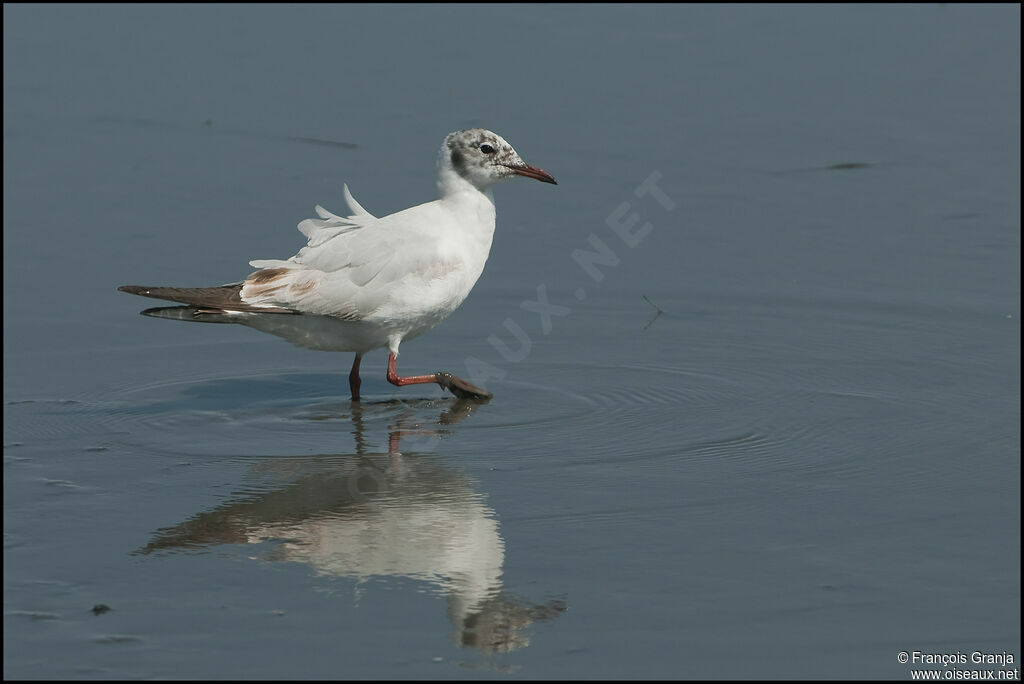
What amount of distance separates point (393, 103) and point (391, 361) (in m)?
4.90

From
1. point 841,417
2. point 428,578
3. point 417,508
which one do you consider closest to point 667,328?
point 841,417

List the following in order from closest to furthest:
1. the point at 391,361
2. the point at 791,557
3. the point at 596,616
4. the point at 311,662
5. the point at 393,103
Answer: the point at 311,662 → the point at 596,616 → the point at 791,557 → the point at 391,361 → the point at 393,103

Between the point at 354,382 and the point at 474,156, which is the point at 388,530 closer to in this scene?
the point at 354,382

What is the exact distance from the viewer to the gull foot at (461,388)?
8047 mm

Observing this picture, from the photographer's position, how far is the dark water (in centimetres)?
539

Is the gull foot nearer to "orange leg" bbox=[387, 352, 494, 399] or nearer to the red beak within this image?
"orange leg" bbox=[387, 352, 494, 399]

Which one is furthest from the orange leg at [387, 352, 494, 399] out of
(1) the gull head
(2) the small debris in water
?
(2) the small debris in water

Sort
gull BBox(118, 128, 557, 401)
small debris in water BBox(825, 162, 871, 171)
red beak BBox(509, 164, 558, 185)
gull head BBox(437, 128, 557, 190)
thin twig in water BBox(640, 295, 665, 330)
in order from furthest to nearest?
1. small debris in water BBox(825, 162, 871, 171)
2. thin twig in water BBox(640, 295, 665, 330)
3. red beak BBox(509, 164, 558, 185)
4. gull head BBox(437, 128, 557, 190)
5. gull BBox(118, 128, 557, 401)

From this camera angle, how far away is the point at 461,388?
8086 millimetres

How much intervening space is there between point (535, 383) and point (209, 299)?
5.78ft

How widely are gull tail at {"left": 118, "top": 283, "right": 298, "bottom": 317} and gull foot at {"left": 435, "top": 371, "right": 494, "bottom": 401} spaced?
87 centimetres

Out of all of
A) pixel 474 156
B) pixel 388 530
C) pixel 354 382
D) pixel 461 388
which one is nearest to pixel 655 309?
pixel 474 156

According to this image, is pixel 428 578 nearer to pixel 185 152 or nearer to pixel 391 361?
pixel 391 361

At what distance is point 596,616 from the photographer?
5371 millimetres
